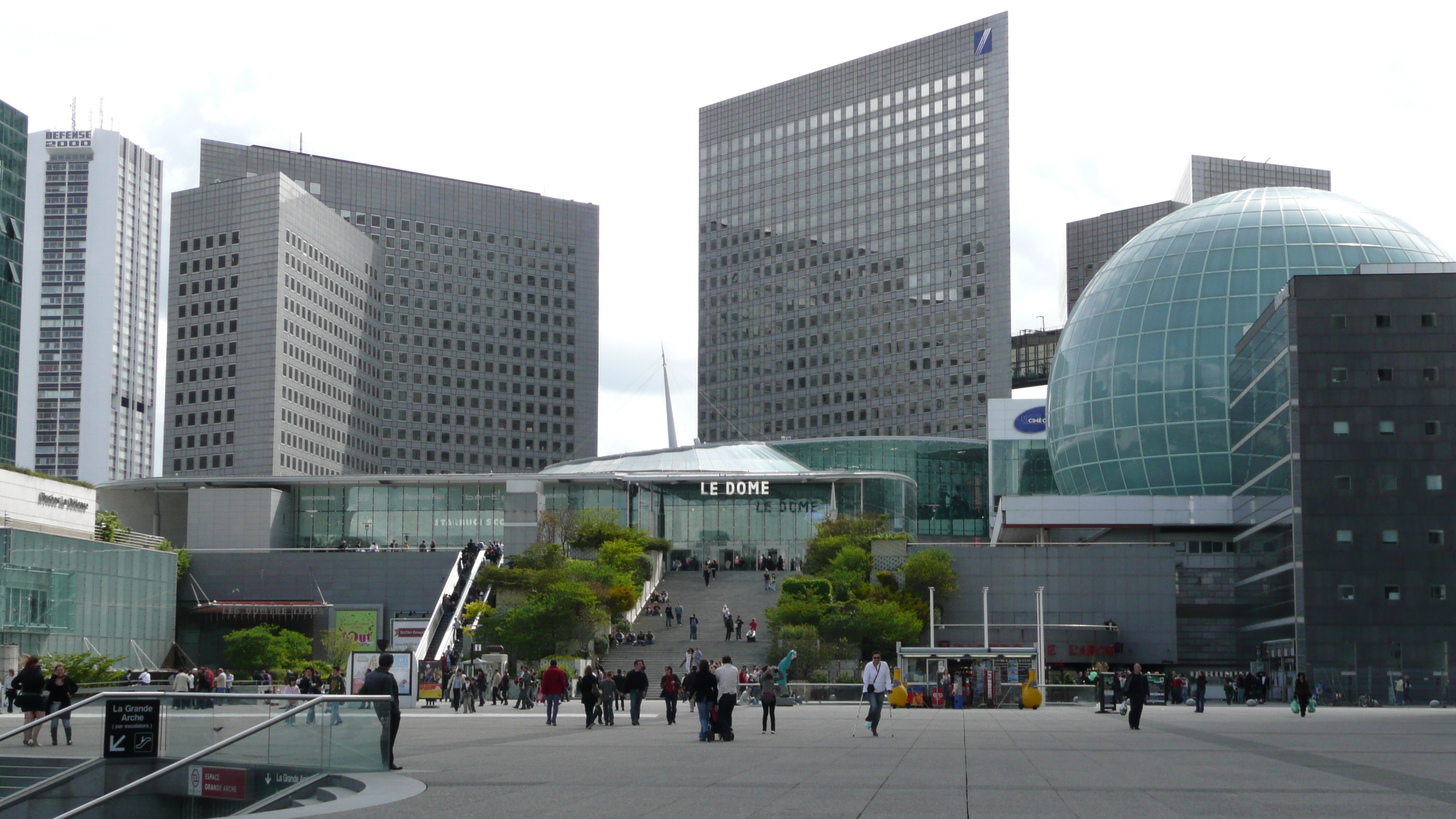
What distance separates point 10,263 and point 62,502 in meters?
35.4

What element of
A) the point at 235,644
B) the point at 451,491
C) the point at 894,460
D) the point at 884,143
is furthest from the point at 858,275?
the point at 235,644

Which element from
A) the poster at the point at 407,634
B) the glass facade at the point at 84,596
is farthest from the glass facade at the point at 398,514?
the poster at the point at 407,634

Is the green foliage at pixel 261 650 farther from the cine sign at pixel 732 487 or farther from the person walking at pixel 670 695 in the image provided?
the person walking at pixel 670 695

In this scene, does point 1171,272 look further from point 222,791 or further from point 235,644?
point 222,791

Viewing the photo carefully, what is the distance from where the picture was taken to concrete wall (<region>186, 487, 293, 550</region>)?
10400 cm

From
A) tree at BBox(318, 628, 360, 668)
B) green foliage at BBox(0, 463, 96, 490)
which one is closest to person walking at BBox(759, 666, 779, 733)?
green foliage at BBox(0, 463, 96, 490)

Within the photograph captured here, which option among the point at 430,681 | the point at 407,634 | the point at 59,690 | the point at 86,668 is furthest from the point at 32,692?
the point at 407,634

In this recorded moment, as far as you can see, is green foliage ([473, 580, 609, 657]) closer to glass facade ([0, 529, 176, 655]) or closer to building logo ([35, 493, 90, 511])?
glass facade ([0, 529, 176, 655])

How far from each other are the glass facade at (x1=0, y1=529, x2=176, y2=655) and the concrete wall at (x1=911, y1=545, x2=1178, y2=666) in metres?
40.1

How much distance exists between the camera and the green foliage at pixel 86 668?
54.9 m

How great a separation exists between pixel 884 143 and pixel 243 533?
368ft

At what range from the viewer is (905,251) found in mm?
189750

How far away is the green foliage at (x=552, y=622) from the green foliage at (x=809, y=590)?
28.0 feet

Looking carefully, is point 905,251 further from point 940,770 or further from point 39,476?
point 940,770
